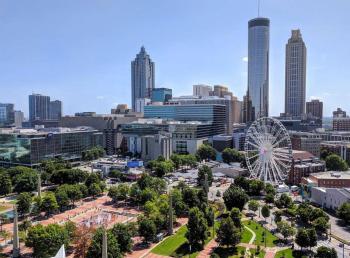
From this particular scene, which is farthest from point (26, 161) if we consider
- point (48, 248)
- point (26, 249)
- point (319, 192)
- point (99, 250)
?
point (319, 192)

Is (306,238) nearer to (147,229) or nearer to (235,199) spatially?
(235,199)

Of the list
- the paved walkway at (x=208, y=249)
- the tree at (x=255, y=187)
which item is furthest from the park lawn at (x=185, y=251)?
the tree at (x=255, y=187)

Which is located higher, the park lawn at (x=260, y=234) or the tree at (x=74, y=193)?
the tree at (x=74, y=193)

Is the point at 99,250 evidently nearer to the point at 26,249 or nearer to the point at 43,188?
the point at 26,249

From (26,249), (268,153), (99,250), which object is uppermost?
(268,153)

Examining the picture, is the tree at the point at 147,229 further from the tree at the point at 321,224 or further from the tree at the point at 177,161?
the tree at the point at 177,161

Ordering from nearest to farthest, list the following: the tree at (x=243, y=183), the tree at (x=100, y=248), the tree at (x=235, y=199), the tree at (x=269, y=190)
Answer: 1. the tree at (x=100, y=248)
2. the tree at (x=235, y=199)
3. the tree at (x=269, y=190)
4. the tree at (x=243, y=183)

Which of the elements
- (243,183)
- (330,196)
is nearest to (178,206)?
(243,183)
